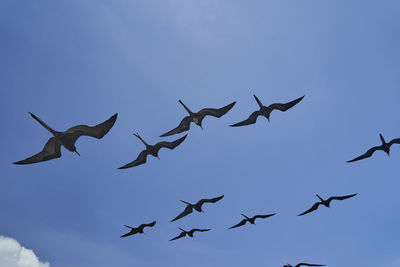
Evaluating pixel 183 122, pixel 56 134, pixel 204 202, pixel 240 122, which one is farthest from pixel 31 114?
pixel 204 202

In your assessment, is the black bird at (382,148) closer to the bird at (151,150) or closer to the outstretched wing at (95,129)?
the bird at (151,150)

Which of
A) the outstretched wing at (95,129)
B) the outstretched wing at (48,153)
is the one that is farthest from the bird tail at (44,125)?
the outstretched wing at (95,129)

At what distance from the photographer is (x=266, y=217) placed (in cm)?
4238

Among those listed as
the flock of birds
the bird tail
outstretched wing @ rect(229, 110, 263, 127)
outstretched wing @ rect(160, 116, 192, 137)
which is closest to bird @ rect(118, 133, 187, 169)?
the flock of birds

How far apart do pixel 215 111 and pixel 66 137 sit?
1330cm

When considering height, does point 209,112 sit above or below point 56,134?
above

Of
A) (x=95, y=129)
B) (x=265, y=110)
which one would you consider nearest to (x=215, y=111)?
(x=265, y=110)

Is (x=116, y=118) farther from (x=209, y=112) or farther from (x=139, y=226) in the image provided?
(x=139, y=226)

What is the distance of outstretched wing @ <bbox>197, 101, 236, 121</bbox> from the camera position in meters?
32.8

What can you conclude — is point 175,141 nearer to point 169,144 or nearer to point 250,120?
point 169,144

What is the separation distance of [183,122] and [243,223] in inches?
630

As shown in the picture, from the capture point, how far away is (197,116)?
111ft

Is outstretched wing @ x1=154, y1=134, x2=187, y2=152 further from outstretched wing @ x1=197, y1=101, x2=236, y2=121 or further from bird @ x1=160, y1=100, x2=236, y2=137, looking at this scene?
outstretched wing @ x1=197, y1=101, x2=236, y2=121

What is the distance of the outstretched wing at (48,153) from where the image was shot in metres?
26.2
